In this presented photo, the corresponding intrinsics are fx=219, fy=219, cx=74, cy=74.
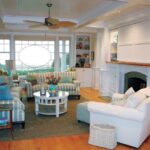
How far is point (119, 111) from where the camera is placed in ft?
11.6

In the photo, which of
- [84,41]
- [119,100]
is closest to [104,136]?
[119,100]

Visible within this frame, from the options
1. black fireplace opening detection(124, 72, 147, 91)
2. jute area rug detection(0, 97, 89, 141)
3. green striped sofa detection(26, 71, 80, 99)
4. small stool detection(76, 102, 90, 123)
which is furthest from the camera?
green striped sofa detection(26, 71, 80, 99)

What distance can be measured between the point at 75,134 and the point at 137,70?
9.02 ft

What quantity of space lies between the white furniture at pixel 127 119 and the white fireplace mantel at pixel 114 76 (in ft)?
8.04

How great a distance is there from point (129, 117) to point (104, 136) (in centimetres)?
51

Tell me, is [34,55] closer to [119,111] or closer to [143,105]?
[119,111]

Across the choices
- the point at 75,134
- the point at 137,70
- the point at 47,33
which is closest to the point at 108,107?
the point at 75,134

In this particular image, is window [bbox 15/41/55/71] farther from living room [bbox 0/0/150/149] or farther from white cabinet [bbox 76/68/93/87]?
white cabinet [bbox 76/68/93/87]

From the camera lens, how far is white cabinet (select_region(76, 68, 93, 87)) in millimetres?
9664

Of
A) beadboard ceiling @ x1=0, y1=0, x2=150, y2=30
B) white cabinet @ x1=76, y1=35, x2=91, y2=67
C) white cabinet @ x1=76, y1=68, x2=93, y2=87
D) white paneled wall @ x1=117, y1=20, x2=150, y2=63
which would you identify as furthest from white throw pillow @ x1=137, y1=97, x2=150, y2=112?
white cabinet @ x1=76, y1=35, x2=91, y2=67

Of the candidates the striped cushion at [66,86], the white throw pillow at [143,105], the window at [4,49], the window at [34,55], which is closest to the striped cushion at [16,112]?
the white throw pillow at [143,105]

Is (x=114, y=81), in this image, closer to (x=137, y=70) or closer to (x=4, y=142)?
(x=137, y=70)

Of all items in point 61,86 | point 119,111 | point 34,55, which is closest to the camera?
point 119,111

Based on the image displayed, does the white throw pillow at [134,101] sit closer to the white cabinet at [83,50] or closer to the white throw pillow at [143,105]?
the white throw pillow at [143,105]
